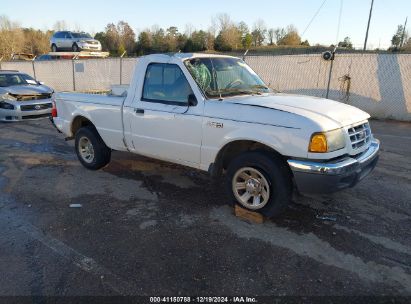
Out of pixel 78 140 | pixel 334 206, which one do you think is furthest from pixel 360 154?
pixel 78 140

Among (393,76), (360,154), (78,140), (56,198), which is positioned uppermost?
(393,76)

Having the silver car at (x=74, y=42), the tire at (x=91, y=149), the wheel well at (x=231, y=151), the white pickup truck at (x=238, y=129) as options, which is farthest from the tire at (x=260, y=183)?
the silver car at (x=74, y=42)

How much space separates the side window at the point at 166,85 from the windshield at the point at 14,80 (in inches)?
359

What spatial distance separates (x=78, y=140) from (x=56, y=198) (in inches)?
58.8

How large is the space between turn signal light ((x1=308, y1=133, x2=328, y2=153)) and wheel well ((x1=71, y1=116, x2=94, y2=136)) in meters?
4.07

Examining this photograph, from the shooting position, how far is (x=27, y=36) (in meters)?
76.8

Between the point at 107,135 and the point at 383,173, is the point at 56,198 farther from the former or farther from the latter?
the point at 383,173

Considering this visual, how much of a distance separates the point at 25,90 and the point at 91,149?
22.7 feet

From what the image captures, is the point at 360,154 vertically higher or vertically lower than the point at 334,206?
higher

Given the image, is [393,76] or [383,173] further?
[393,76]

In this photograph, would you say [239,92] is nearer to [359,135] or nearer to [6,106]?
[359,135]

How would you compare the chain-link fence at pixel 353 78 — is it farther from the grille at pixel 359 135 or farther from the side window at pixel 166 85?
the grille at pixel 359 135

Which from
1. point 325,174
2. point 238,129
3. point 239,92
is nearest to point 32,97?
point 239,92

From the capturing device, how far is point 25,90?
11141 mm
